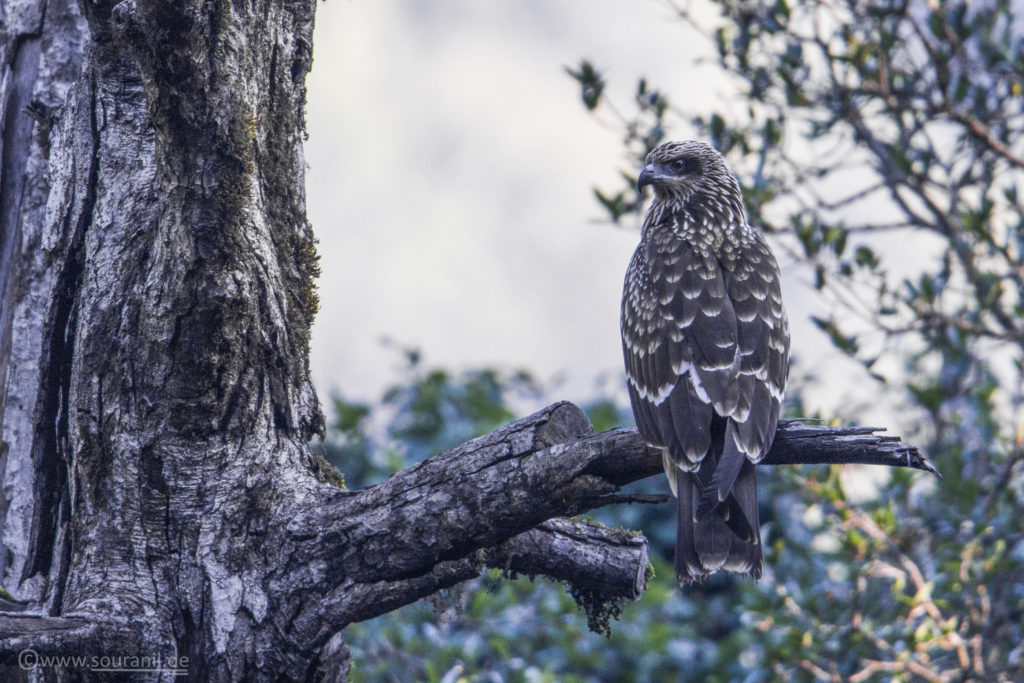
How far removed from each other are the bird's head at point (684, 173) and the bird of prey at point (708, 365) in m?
0.15

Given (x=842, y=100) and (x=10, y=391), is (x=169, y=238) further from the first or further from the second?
(x=842, y=100)

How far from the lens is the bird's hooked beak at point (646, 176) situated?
15.2ft

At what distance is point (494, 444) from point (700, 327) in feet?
3.99

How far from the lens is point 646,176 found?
182 inches

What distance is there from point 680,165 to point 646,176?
9.3 inches

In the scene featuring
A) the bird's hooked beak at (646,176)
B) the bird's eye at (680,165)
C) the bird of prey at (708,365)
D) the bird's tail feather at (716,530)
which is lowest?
the bird's tail feather at (716,530)

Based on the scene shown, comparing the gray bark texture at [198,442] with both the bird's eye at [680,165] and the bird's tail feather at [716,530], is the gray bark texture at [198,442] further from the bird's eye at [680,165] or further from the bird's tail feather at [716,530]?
the bird's eye at [680,165]

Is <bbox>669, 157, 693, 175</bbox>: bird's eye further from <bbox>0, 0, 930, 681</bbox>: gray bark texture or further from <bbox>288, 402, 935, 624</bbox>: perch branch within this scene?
<bbox>288, 402, 935, 624</bbox>: perch branch

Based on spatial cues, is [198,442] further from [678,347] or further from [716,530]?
[678,347]

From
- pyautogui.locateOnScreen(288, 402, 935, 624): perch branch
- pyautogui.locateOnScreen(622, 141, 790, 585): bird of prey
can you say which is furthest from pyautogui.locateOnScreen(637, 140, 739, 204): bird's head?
pyautogui.locateOnScreen(288, 402, 935, 624): perch branch

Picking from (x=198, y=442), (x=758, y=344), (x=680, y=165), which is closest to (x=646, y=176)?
(x=680, y=165)

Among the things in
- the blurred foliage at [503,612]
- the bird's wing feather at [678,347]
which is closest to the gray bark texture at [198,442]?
the bird's wing feather at [678,347]

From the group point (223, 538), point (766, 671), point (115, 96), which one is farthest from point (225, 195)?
point (766, 671)

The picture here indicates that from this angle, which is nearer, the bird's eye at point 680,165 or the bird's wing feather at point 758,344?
the bird's wing feather at point 758,344
